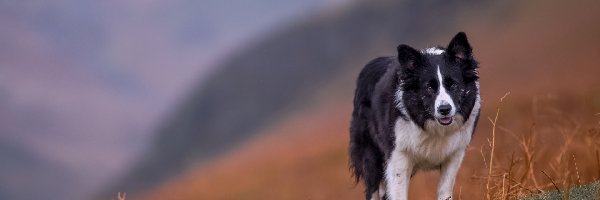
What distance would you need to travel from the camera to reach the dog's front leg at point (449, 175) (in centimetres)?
739

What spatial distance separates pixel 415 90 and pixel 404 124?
0.28 m

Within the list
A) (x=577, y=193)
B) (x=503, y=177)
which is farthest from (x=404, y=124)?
(x=577, y=193)

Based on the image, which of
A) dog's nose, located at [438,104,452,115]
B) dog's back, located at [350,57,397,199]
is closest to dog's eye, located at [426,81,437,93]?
dog's nose, located at [438,104,452,115]

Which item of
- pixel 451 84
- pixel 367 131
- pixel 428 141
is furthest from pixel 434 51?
pixel 367 131

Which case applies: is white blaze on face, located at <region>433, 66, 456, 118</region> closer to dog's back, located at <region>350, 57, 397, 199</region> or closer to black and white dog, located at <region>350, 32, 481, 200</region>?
black and white dog, located at <region>350, 32, 481, 200</region>

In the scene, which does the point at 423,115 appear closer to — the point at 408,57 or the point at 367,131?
the point at 408,57

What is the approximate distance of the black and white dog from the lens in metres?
7.05

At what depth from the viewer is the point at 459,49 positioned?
23.8ft

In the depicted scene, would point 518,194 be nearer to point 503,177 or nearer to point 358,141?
point 503,177

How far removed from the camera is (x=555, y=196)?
7.12 m

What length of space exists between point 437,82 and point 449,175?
812 mm

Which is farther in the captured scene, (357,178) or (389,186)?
(357,178)

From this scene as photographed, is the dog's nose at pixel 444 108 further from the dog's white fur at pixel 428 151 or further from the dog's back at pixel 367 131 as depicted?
the dog's back at pixel 367 131

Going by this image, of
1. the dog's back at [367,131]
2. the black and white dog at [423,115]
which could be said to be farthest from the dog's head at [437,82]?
the dog's back at [367,131]
